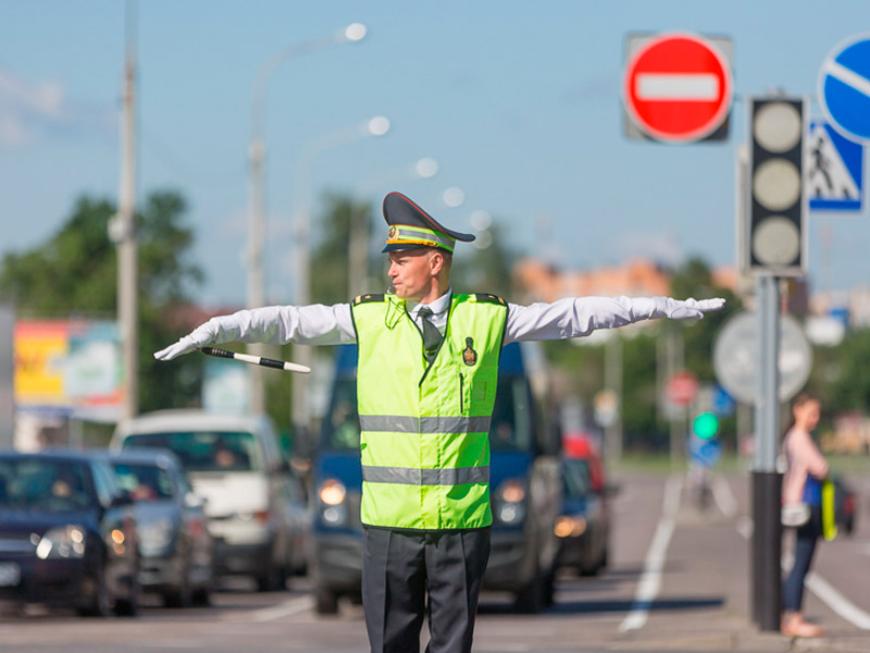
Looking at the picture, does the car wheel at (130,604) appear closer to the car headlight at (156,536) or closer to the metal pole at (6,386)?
the car headlight at (156,536)

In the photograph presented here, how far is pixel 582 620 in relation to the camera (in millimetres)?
21281

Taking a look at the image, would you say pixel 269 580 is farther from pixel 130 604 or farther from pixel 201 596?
pixel 130 604

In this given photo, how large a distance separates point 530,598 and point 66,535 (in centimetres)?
441

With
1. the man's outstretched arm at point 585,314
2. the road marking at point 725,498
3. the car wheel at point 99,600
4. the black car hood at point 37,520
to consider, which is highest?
Result: the man's outstretched arm at point 585,314

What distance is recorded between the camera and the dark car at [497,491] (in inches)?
834

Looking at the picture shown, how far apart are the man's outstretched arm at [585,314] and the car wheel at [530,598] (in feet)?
45.3

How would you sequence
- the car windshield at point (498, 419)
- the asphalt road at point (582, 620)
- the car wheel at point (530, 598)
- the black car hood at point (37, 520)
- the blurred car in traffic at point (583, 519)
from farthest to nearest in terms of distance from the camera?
1. the blurred car in traffic at point (583, 519)
2. the car wheel at point (530, 598)
3. the car windshield at point (498, 419)
4. the black car hood at point (37, 520)
5. the asphalt road at point (582, 620)

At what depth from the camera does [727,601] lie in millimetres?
23641

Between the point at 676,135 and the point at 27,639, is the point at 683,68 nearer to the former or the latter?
the point at 676,135

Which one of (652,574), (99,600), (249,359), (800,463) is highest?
(249,359)

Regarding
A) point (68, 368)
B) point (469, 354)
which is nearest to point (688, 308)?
point (469, 354)

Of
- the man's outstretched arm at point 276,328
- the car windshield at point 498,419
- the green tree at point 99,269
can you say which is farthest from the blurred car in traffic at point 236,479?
the green tree at point 99,269

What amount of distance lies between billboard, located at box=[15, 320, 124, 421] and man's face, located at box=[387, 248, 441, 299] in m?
61.5

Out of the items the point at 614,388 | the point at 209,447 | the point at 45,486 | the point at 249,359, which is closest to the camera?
the point at 249,359
